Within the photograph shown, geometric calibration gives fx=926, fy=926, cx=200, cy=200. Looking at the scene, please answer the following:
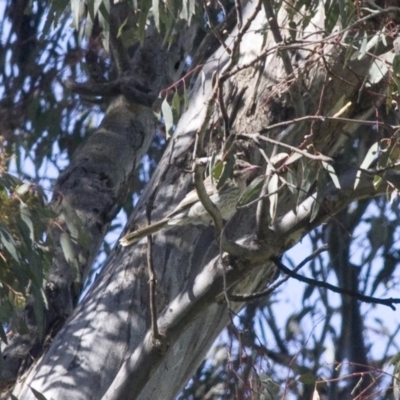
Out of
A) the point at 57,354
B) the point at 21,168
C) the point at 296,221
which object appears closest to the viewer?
the point at 296,221

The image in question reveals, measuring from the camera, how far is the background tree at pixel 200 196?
2.01 metres

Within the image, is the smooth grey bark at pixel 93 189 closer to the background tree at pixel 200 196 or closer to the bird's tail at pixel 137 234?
the background tree at pixel 200 196

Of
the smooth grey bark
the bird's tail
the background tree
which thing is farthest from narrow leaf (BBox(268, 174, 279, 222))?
the smooth grey bark

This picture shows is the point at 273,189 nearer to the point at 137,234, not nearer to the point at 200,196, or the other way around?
the point at 200,196

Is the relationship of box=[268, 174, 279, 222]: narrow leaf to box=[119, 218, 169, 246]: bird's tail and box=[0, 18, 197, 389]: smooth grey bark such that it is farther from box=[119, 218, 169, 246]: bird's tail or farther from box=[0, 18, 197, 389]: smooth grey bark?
box=[0, 18, 197, 389]: smooth grey bark

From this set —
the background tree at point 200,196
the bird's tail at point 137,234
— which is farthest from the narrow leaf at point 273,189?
the bird's tail at point 137,234

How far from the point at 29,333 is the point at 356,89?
4.11ft

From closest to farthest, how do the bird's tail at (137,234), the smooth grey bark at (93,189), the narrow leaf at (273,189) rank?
the narrow leaf at (273,189), the bird's tail at (137,234), the smooth grey bark at (93,189)

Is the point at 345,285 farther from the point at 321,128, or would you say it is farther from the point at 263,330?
the point at 321,128

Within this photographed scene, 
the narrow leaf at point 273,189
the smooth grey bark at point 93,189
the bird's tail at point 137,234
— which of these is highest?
the smooth grey bark at point 93,189

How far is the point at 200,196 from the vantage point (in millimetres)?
1842

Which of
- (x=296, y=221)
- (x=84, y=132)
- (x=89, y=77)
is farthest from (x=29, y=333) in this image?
(x=84, y=132)

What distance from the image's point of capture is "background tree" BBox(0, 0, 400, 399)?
6.58ft

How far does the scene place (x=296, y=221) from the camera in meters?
2.03
